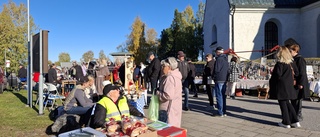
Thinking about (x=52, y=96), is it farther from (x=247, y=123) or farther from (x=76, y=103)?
(x=247, y=123)

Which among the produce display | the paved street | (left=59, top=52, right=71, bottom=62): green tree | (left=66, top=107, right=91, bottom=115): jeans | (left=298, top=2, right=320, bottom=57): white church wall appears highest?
(left=59, top=52, right=71, bottom=62): green tree

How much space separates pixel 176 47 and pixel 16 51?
2587 centimetres

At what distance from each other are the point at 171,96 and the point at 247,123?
3023 mm

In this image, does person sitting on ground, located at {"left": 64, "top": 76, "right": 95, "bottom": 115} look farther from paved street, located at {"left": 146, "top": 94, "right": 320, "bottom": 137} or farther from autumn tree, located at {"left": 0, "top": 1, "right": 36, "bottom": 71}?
autumn tree, located at {"left": 0, "top": 1, "right": 36, "bottom": 71}

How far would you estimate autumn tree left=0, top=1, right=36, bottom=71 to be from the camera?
28.1m

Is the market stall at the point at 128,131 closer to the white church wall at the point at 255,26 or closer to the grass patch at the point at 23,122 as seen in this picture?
the grass patch at the point at 23,122

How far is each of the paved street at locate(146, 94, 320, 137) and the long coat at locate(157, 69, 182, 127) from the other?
1.24m

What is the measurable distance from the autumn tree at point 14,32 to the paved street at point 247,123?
27.3m

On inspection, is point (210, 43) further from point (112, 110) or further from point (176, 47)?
point (112, 110)

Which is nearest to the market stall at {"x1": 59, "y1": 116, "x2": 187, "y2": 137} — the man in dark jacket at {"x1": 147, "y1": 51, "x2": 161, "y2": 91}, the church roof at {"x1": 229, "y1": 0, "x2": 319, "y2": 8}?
the man in dark jacket at {"x1": 147, "y1": 51, "x2": 161, "y2": 91}

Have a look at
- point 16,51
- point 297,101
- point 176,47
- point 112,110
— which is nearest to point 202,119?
point 297,101

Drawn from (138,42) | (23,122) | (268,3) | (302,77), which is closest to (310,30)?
(268,3)

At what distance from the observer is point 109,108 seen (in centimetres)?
372

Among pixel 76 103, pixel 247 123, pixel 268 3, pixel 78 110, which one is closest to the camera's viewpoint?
pixel 78 110
